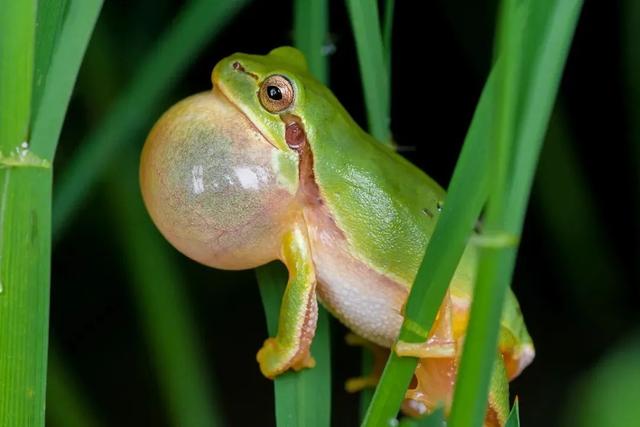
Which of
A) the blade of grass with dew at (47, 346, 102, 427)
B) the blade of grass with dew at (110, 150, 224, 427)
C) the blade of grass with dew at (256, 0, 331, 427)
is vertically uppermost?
the blade of grass with dew at (256, 0, 331, 427)

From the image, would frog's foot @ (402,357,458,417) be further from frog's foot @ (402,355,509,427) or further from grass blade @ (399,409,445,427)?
grass blade @ (399,409,445,427)

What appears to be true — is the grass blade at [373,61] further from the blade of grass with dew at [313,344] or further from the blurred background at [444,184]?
the blurred background at [444,184]

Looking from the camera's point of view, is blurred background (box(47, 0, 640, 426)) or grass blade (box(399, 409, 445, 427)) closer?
grass blade (box(399, 409, 445, 427))

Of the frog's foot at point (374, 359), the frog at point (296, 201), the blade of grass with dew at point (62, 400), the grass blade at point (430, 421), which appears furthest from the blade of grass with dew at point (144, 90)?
the grass blade at point (430, 421)

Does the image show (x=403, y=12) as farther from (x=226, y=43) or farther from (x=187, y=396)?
(x=187, y=396)

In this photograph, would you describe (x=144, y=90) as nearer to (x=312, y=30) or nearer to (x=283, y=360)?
(x=312, y=30)

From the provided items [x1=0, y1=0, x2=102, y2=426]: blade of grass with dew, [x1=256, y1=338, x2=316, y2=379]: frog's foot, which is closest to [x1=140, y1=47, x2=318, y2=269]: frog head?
[x1=256, y1=338, x2=316, y2=379]: frog's foot

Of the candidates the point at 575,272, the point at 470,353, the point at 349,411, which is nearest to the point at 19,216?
the point at 470,353

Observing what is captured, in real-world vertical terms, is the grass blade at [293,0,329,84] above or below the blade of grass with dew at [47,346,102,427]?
above

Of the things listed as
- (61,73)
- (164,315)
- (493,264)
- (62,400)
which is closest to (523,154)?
(493,264)
